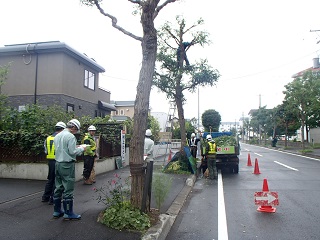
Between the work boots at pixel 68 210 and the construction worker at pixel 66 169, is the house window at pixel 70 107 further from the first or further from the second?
the work boots at pixel 68 210

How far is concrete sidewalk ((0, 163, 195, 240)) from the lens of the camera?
4527 millimetres

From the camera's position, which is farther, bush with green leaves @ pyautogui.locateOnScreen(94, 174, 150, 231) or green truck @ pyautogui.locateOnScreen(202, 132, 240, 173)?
green truck @ pyautogui.locateOnScreen(202, 132, 240, 173)

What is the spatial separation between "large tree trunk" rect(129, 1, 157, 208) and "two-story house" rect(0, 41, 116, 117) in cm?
1112

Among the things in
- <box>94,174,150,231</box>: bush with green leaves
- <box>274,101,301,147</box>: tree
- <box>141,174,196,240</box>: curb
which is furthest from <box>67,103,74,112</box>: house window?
<box>274,101,301,147</box>: tree

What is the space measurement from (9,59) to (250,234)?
54.1 feet

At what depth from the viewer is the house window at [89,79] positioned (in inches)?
738

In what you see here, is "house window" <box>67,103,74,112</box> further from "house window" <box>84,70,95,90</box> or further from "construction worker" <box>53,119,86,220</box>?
"construction worker" <box>53,119,86,220</box>

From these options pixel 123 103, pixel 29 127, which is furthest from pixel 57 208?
pixel 123 103

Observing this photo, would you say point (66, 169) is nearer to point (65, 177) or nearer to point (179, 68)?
point (65, 177)

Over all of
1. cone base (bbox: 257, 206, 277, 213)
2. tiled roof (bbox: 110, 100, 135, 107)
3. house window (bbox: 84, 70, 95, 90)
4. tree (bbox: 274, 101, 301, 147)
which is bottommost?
cone base (bbox: 257, 206, 277, 213)

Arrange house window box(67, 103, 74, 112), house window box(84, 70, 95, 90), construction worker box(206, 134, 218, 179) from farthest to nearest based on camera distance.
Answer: house window box(84, 70, 95, 90) < house window box(67, 103, 74, 112) < construction worker box(206, 134, 218, 179)

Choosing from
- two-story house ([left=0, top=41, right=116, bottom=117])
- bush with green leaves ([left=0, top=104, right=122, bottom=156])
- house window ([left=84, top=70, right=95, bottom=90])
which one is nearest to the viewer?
bush with green leaves ([left=0, top=104, right=122, bottom=156])

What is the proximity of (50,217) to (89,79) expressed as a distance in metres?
14.9

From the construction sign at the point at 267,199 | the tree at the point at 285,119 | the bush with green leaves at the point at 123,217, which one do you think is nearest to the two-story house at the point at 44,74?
the bush with green leaves at the point at 123,217
